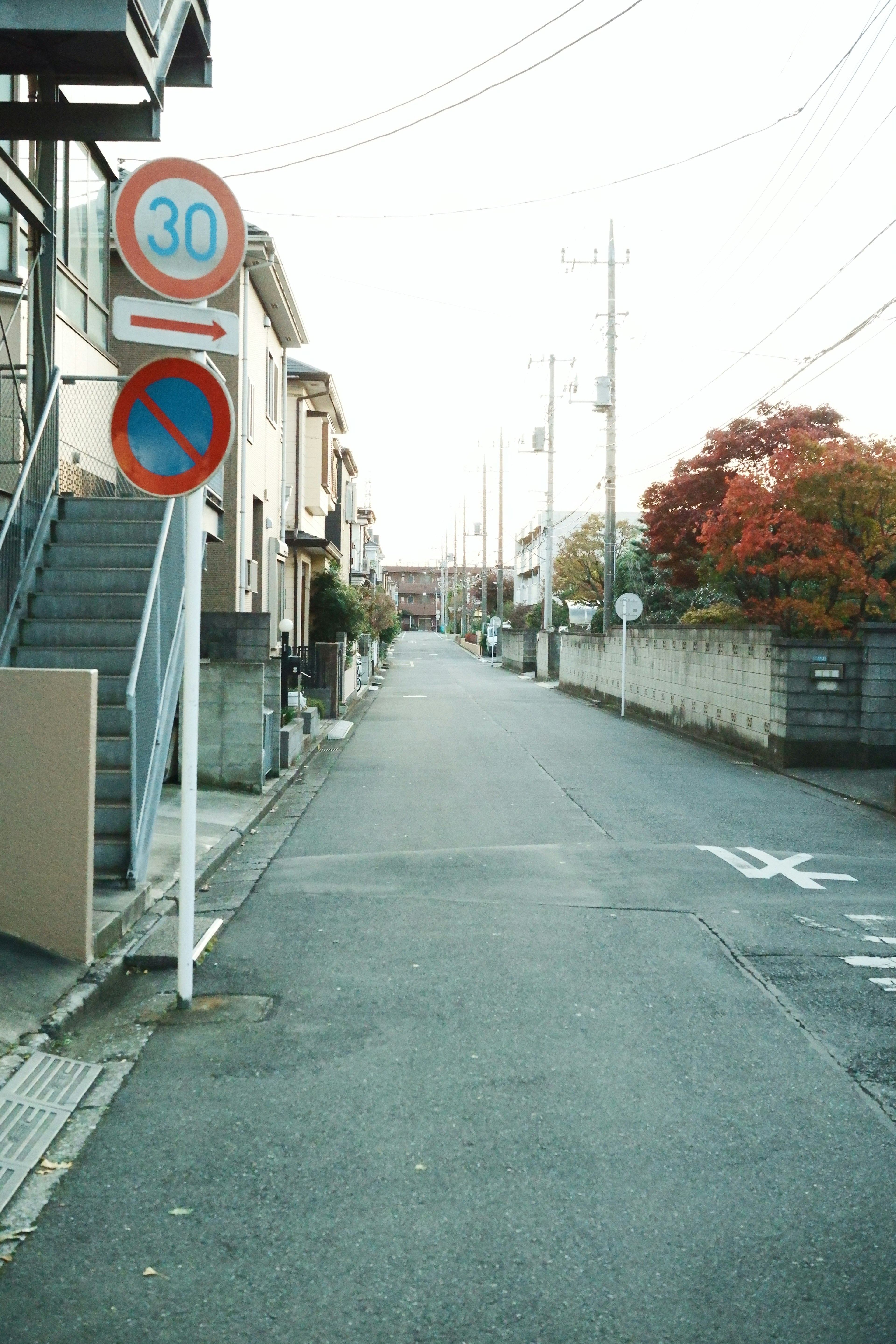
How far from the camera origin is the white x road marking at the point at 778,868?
Answer: 8141mm

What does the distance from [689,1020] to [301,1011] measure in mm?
1736

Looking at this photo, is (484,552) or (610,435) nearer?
(610,435)

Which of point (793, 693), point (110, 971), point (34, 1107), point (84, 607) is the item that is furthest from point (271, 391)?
point (34, 1107)

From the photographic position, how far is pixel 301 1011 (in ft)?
16.7

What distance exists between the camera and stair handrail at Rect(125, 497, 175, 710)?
6.35 m

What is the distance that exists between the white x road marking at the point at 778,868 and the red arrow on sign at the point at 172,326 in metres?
5.38

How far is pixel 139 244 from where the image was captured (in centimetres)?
504

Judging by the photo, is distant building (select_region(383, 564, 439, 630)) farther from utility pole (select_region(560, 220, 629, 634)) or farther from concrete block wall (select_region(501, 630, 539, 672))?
utility pole (select_region(560, 220, 629, 634))

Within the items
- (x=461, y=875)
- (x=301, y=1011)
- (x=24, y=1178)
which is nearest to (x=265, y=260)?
(x=461, y=875)

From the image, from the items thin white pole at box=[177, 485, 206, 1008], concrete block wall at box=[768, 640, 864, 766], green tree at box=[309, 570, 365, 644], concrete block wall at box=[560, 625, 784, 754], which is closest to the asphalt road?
thin white pole at box=[177, 485, 206, 1008]

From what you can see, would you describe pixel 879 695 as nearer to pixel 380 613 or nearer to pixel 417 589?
pixel 380 613

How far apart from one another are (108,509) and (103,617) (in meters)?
1.64

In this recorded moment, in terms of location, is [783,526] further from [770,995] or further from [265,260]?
[770,995]

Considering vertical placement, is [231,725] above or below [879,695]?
below
